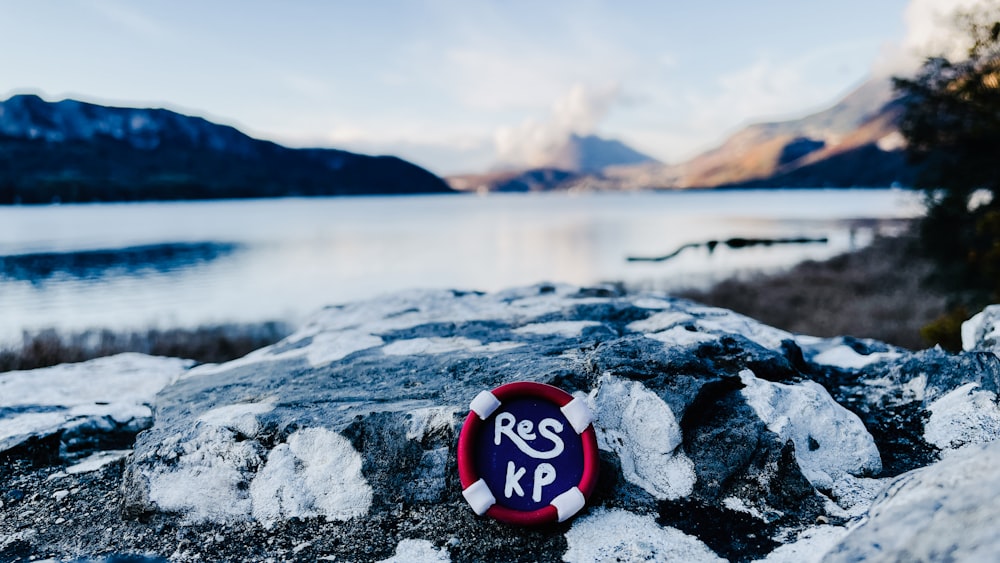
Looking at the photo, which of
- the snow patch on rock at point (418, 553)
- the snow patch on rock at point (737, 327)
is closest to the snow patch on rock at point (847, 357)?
the snow patch on rock at point (737, 327)

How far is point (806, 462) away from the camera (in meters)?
3.80

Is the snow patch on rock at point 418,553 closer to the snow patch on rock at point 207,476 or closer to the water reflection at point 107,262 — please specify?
the snow patch on rock at point 207,476

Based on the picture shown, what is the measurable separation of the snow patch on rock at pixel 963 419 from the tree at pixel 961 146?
9715 mm

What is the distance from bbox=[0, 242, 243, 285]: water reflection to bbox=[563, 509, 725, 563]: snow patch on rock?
3215 cm

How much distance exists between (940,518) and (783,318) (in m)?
16.7

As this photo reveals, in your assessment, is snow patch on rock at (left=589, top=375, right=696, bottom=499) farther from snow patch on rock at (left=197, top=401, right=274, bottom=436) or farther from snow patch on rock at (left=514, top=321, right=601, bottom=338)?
snow patch on rock at (left=197, top=401, right=274, bottom=436)

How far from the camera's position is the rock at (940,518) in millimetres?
2223

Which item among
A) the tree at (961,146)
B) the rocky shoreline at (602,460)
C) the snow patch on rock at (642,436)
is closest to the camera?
the rocky shoreline at (602,460)

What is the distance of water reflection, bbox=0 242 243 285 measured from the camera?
30.0 meters

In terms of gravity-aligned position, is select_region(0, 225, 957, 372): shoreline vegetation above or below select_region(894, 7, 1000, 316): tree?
below

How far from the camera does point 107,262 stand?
115 ft

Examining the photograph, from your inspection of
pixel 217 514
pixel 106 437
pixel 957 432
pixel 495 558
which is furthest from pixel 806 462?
pixel 106 437

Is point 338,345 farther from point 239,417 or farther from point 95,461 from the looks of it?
point 95,461

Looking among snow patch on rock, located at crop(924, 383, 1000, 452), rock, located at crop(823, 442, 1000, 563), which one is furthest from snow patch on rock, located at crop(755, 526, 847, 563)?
snow patch on rock, located at crop(924, 383, 1000, 452)
